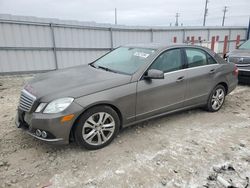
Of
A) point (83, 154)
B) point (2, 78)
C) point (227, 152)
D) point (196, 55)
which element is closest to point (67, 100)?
point (83, 154)

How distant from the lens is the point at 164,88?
357cm

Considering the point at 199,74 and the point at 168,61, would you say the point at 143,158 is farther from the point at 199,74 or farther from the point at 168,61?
the point at 199,74

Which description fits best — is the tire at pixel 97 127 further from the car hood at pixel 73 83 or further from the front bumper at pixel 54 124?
the car hood at pixel 73 83

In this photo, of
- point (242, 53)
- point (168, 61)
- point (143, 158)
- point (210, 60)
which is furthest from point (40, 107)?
point (242, 53)

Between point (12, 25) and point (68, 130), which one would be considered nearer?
point (68, 130)

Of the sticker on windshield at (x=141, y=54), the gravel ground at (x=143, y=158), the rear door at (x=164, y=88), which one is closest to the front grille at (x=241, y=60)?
the gravel ground at (x=143, y=158)

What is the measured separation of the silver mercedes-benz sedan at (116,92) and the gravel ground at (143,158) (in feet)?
0.95

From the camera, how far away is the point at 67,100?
8.99 ft

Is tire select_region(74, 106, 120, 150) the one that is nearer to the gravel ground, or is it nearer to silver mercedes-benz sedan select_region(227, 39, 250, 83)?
the gravel ground

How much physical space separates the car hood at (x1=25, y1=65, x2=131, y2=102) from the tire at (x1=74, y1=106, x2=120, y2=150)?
12.1 inches

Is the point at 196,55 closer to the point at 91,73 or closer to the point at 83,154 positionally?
the point at 91,73

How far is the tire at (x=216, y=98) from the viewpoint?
4.47 m

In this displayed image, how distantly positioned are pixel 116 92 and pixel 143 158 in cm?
100

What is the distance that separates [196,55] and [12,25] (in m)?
7.17
